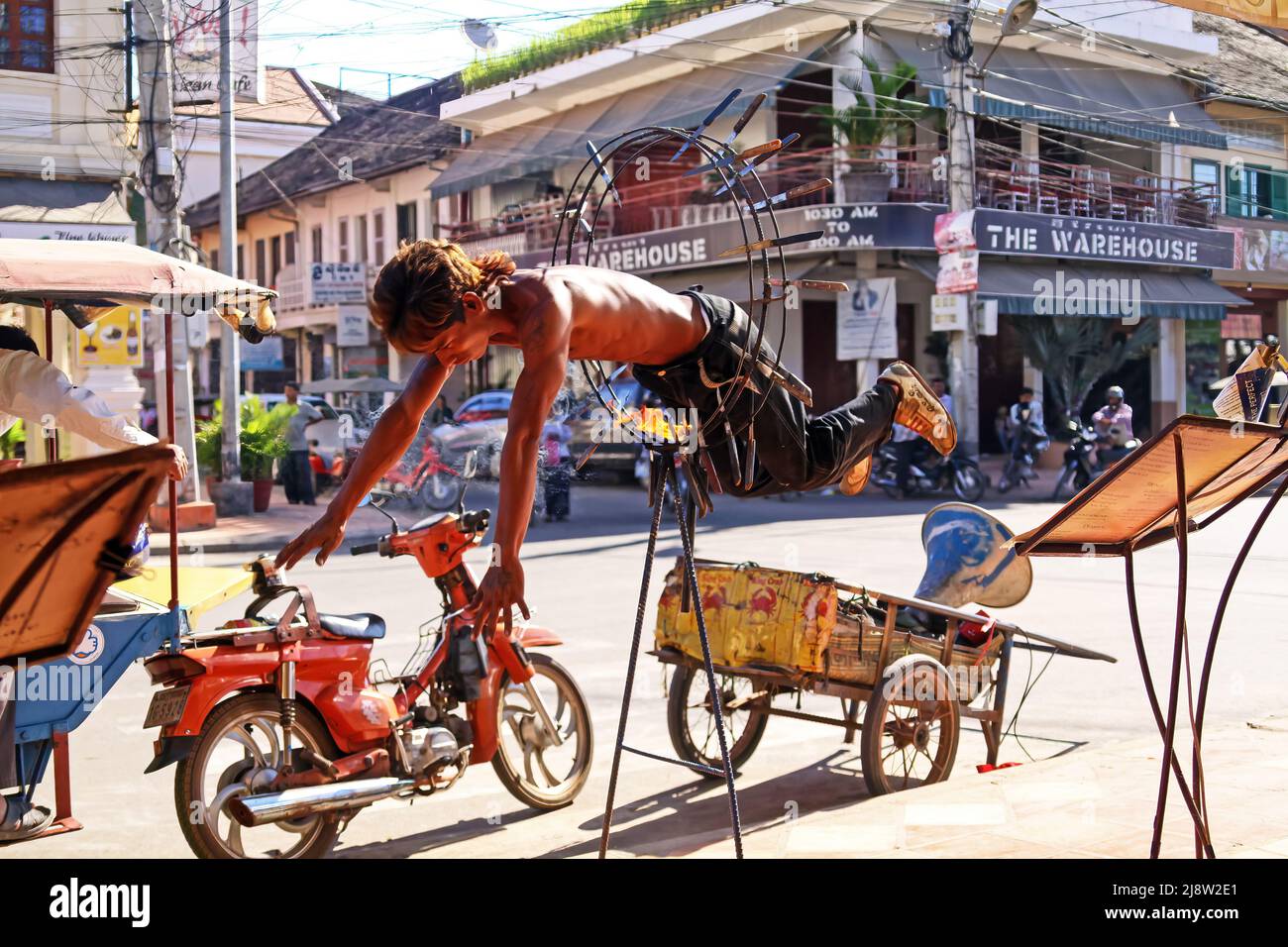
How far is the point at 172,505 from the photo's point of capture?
530cm

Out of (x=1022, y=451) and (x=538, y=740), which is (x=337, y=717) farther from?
(x=1022, y=451)

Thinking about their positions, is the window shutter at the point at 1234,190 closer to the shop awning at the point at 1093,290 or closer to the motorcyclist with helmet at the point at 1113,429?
the shop awning at the point at 1093,290

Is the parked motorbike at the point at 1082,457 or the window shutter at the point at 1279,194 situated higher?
the window shutter at the point at 1279,194

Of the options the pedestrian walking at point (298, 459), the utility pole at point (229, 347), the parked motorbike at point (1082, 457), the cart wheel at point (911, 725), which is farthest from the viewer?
the parked motorbike at point (1082, 457)

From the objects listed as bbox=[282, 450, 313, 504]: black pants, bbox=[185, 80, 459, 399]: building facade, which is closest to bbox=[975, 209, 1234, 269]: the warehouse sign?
bbox=[282, 450, 313, 504]: black pants

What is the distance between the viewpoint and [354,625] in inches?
218

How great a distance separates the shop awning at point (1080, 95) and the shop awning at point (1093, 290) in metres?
2.64

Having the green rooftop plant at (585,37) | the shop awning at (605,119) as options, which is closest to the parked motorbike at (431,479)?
the shop awning at (605,119)

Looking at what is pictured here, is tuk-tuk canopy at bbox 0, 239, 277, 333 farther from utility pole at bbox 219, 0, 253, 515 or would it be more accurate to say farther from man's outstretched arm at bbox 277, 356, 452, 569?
utility pole at bbox 219, 0, 253, 515

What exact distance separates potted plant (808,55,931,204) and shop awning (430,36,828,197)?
118 centimetres

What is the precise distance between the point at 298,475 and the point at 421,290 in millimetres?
17864

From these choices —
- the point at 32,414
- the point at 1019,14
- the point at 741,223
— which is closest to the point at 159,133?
the point at 1019,14

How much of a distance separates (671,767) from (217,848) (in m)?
2.57

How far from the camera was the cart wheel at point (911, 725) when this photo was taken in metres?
5.82
